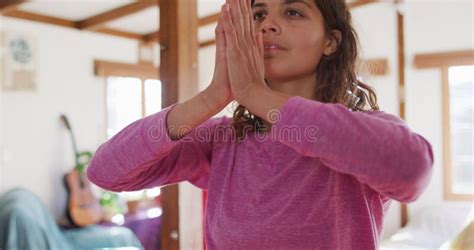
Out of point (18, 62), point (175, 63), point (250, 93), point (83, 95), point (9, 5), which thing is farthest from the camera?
point (83, 95)

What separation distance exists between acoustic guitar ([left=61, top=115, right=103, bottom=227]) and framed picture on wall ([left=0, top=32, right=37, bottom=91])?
17.8 inches

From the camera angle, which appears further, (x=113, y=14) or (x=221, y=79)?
(x=113, y=14)

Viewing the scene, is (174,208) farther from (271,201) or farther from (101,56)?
(101,56)

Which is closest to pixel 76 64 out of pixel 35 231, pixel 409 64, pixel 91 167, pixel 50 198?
pixel 50 198

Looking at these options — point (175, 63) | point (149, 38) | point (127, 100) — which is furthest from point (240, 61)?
point (149, 38)

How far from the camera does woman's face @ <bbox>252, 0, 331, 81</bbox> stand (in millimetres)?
722

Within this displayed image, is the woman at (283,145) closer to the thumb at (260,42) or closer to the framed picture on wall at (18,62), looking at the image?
the thumb at (260,42)

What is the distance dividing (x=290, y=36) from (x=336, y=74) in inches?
4.3

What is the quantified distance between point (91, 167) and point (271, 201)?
312 mm

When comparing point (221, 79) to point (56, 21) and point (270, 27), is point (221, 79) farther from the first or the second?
point (56, 21)

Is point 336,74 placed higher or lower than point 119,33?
lower

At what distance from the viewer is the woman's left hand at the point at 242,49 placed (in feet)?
2.17

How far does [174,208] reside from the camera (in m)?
1.28

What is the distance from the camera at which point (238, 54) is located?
0.68m
